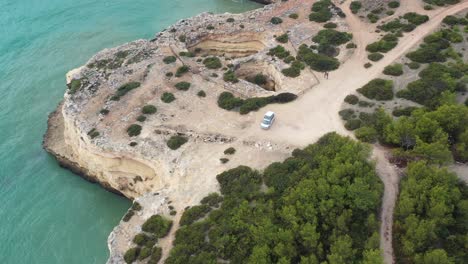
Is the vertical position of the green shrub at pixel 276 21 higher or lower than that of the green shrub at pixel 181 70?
higher

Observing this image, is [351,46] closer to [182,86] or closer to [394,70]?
[394,70]

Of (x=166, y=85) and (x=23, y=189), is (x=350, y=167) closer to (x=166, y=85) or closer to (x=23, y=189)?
(x=166, y=85)

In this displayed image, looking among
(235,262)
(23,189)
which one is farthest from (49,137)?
(235,262)

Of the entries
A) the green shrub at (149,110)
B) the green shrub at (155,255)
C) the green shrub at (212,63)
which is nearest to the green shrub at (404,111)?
the green shrub at (212,63)

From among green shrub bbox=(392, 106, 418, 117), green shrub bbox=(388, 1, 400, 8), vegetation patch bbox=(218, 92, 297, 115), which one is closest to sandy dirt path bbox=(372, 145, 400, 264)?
green shrub bbox=(392, 106, 418, 117)

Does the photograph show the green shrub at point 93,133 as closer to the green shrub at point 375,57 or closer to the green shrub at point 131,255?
the green shrub at point 131,255
